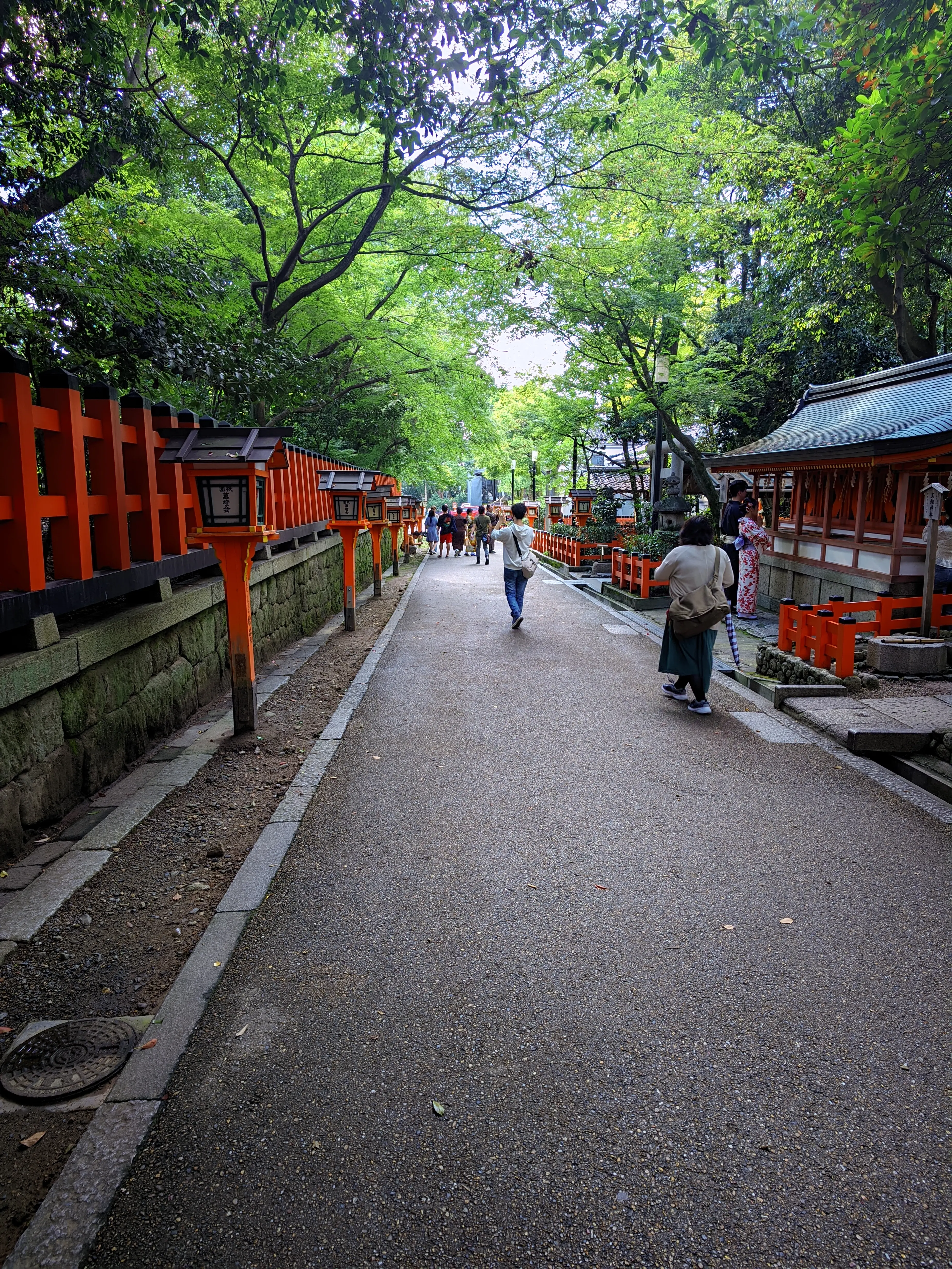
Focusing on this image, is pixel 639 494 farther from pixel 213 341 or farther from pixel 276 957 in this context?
pixel 276 957

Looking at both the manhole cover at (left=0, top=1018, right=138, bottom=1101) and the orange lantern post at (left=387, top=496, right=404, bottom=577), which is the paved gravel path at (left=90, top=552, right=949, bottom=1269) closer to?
the manhole cover at (left=0, top=1018, right=138, bottom=1101)

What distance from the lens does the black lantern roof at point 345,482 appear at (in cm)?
1277

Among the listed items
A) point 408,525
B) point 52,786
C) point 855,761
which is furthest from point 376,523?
point 408,525

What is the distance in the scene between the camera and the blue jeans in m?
12.8

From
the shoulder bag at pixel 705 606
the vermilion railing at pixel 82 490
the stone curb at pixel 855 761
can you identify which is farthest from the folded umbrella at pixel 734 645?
the vermilion railing at pixel 82 490

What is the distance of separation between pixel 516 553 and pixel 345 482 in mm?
3056

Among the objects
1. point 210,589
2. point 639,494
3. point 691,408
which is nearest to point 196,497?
point 210,589

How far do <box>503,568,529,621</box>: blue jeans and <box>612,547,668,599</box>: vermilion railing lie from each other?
2898 mm

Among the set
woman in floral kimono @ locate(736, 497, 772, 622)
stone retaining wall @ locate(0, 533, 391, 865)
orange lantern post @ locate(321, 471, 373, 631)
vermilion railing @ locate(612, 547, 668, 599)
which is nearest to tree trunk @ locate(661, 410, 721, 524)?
vermilion railing @ locate(612, 547, 668, 599)

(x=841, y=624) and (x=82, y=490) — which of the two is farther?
(x=841, y=624)

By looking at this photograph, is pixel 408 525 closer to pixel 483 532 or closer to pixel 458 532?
pixel 458 532

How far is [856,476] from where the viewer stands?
45.0ft

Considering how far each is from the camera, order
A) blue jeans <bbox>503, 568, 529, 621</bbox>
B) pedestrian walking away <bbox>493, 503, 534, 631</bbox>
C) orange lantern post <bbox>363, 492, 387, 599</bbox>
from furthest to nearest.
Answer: orange lantern post <bbox>363, 492, 387, 599</bbox>
blue jeans <bbox>503, 568, 529, 621</bbox>
pedestrian walking away <bbox>493, 503, 534, 631</bbox>

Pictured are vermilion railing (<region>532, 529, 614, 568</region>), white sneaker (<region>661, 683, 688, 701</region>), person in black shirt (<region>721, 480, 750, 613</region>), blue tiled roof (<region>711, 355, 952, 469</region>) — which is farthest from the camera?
vermilion railing (<region>532, 529, 614, 568</region>)
